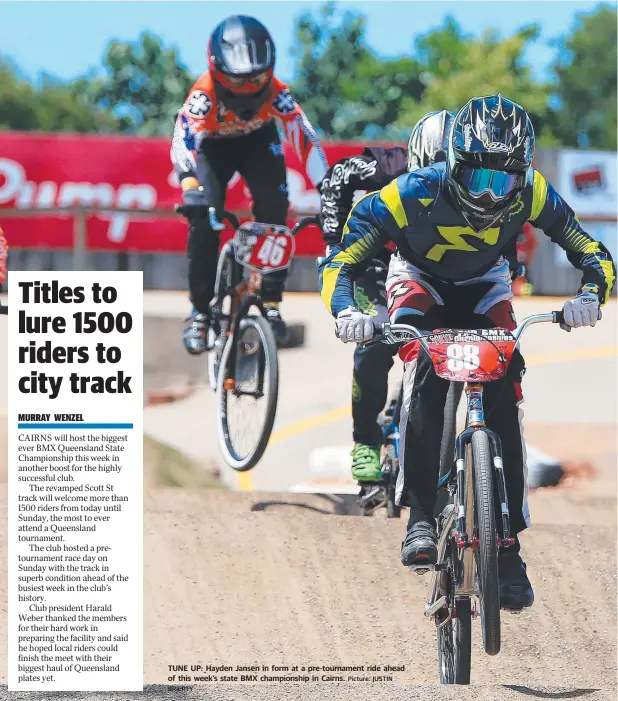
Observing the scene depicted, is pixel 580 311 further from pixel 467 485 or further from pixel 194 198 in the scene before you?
pixel 194 198

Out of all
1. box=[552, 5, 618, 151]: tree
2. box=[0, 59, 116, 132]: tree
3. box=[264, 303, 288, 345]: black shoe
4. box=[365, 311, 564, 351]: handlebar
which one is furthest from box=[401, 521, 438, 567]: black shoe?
box=[0, 59, 116, 132]: tree

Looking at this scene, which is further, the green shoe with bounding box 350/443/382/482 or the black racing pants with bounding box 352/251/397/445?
the green shoe with bounding box 350/443/382/482

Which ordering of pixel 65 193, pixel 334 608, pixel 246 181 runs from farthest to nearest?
pixel 65 193, pixel 246 181, pixel 334 608

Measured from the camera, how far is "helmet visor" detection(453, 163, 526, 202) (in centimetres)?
517

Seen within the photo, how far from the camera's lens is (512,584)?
523 cm

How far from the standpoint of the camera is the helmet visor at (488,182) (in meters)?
5.17

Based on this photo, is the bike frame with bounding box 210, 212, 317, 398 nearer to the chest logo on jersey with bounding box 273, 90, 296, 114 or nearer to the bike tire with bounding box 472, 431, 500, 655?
the chest logo on jersey with bounding box 273, 90, 296, 114

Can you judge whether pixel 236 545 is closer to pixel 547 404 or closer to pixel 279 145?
pixel 279 145

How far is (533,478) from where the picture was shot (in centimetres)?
1057

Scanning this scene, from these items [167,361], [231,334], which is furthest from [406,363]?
[167,361]

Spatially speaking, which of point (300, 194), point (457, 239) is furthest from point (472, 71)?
point (457, 239)

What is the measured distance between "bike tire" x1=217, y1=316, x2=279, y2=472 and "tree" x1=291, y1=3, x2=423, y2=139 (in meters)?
1.83

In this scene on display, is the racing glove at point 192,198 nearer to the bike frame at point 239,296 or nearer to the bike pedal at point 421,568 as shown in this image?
the bike frame at point 239,296

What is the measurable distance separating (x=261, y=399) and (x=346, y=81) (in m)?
3.19
